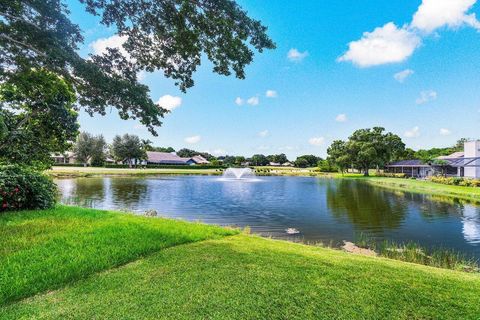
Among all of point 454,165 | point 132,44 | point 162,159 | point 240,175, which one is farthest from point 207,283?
point 162,159

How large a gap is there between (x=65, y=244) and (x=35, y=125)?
834 centimetres

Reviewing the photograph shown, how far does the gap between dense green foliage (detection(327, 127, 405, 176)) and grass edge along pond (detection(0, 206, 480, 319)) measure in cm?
6205

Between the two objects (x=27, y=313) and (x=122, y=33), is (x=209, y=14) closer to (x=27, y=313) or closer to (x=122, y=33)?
(x=122, y=33)

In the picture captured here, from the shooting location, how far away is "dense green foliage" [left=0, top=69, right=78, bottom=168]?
10750mm

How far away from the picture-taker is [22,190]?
10398 mm

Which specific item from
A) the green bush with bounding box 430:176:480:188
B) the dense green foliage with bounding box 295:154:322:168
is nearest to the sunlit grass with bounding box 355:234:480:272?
the green bush with bounding box 430:176:480:188

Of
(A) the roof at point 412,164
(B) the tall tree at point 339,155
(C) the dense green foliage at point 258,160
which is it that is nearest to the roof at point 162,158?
(C) the dense green foliage at point 258,160

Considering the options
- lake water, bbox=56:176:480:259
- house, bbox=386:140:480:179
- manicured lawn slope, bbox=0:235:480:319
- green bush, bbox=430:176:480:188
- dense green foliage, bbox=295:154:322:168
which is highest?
dense green foliage, bbox=295:154:322:168

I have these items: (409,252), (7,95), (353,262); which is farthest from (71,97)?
(409,252)

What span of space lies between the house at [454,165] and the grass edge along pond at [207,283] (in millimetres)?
52012

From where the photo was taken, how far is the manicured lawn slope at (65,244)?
4816 mm

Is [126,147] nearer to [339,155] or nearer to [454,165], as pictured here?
[339,155]

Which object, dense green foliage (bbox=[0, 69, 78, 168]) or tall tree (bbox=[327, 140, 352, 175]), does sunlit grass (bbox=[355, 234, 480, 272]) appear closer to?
dense green foliage (bbox=[0, 69, 78, 168])

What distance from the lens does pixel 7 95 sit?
1223cm
